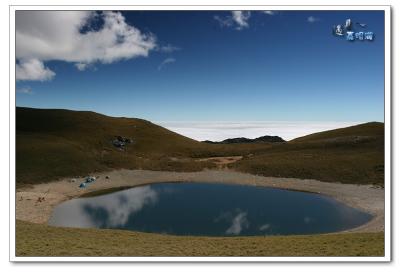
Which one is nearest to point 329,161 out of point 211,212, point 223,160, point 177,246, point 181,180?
point 223,160

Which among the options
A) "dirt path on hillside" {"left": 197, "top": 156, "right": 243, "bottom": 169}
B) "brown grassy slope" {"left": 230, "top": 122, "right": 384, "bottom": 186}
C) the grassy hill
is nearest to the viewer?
"brown grassy slope" {"left": 230, "top": 122, "right": 384, "bottom": 186}

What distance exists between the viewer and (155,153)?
88.6 m

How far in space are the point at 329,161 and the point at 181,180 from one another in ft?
95.9

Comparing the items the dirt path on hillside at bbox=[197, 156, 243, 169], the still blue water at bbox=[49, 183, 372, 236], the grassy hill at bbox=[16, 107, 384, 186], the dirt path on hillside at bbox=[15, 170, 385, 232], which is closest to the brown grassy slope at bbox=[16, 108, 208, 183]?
the grassy hill at bbox=[16, 107, 384, 186]

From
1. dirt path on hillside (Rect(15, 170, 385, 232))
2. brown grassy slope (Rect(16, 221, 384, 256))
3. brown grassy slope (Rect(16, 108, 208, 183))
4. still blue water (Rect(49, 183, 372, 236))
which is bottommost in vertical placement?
still blue water (Rect(49, 183, 372, 236))

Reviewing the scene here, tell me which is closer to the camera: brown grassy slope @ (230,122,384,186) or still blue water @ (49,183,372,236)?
still blue water @ (49,183,372,236)

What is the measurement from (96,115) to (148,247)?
104m

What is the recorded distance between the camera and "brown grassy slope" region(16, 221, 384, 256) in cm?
2055

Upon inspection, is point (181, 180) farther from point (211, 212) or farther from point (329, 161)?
point (329, 161)

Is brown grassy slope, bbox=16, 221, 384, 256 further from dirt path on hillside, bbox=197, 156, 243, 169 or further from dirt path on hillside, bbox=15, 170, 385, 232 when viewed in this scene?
dirt path on hillside, bbox=197, 156, 243, 169

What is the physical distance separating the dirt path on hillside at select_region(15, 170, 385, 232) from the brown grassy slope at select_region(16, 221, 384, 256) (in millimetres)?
11882

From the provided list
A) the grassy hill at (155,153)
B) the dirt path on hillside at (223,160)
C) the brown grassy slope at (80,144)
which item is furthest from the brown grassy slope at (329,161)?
the brown grassy slope at (80,144)
